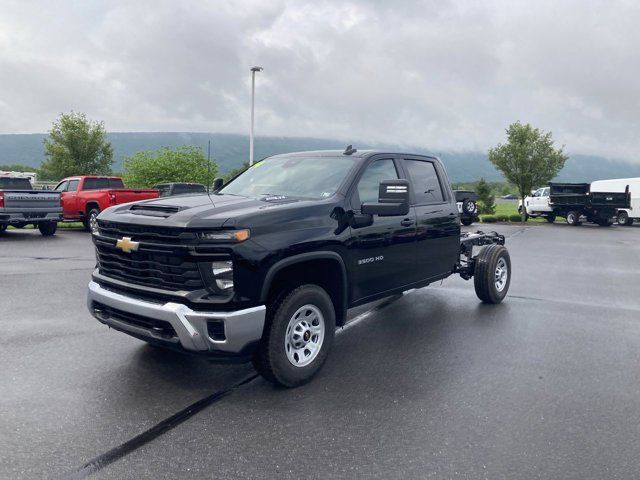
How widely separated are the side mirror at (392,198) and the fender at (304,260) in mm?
539

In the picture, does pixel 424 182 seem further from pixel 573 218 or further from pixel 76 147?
pixel 76 147

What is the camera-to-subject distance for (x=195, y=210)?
398cm

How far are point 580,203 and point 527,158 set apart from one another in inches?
189

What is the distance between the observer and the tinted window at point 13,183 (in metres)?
17.4

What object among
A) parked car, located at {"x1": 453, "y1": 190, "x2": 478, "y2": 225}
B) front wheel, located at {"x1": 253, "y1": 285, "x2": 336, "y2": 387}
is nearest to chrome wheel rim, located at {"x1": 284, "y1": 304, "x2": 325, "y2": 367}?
front wheel, located at {"x1": 253, "y1": 285, "x2": 336, "y2": 387}

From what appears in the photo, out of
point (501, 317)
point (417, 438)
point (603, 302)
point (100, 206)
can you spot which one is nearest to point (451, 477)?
point (417, 438)

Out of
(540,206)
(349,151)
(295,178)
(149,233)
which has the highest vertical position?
(349,151)

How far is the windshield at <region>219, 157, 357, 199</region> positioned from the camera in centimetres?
479

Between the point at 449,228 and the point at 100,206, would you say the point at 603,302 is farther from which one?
the point at 100,206

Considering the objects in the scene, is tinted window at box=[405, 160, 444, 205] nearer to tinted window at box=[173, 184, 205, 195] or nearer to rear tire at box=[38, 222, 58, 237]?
rear tire at box=[38, 222, 58, 237]

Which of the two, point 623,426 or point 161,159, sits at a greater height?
point 161,159

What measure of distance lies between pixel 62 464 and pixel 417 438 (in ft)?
6.85

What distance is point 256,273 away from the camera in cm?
373

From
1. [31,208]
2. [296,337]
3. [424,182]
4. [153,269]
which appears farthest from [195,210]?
[31,208]
